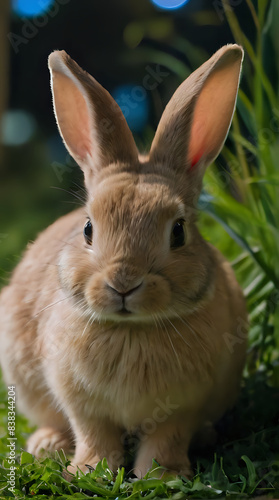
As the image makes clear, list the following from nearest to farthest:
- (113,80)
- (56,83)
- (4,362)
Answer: (56,83) → (4,362) → (113,80)

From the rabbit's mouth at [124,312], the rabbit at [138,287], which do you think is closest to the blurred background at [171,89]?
the rabbit at [138,287]

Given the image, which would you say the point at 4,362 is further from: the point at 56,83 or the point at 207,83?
the point at 207,83

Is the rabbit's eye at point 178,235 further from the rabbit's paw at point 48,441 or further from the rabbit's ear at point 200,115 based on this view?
the rabbit's paw at point 48,441

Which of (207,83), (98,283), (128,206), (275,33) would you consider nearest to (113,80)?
(275,33)

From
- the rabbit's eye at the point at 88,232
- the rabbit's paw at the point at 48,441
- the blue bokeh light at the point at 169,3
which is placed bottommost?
the rabbit's paw at the point at 48,441

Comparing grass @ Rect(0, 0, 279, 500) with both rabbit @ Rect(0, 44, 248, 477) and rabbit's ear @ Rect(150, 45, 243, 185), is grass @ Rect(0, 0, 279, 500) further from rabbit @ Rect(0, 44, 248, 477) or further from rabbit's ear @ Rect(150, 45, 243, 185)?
rabbit's ear @ Rect(150, 45, 243, 185)

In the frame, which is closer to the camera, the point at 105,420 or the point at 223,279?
the point at 105,420
